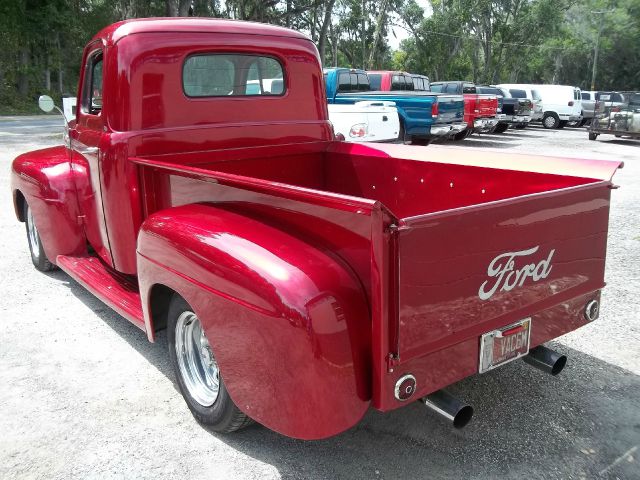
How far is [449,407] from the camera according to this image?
235 centimetres

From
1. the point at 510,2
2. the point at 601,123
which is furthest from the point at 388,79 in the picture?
the point at 510,2

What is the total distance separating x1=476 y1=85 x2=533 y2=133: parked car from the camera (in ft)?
66.2

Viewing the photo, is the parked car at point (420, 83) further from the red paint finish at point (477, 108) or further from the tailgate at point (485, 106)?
the tailgate at point (485, 106)

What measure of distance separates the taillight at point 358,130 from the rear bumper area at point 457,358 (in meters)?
7.19

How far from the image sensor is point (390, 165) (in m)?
3.93

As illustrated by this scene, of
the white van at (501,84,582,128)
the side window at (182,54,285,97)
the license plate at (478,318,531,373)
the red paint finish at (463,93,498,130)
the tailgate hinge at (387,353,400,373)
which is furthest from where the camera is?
the white van at (501,84,582,128)

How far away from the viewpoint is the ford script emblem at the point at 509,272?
93.9 inches

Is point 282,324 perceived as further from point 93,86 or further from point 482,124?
point 482,124

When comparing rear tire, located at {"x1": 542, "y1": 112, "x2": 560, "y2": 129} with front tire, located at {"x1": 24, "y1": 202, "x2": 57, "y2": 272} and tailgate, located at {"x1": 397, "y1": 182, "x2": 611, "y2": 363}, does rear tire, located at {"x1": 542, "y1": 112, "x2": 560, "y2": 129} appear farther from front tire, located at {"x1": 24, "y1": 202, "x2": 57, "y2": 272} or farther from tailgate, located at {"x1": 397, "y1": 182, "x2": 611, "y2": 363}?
tailgate, located at {"x1": 397, "y1": 182, "x2": 611, "y2": 363}

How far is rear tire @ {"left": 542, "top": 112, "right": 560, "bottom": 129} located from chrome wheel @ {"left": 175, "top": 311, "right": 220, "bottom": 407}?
2356cm

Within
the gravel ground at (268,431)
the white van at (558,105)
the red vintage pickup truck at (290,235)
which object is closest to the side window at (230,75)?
the red vintage pickup truck at (290,235)

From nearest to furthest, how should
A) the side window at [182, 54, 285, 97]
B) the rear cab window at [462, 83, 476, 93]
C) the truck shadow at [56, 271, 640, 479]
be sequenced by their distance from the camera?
the truck shadow at [56, 271, 640, 479] < the side window at [182, 54, 285, 97] < the rear cab window at [462, 83, 476, 93]

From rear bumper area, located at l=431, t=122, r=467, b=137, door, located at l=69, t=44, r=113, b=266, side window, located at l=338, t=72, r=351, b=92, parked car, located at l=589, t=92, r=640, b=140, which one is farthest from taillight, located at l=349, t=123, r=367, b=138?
parked car, located at l=589, t=92, r=640, b=140

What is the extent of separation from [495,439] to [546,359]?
48 cm
